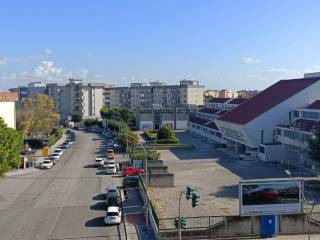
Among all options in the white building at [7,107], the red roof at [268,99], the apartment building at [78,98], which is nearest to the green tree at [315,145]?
the red roof at [268,99]

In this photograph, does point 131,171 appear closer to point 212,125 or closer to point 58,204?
point 58,204

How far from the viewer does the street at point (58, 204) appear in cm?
3144

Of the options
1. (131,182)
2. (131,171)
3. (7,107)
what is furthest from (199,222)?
(7,107)

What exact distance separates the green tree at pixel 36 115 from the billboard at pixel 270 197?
71.0 metres

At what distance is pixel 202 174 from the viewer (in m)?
55.7

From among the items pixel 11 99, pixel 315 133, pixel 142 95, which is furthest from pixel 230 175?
pixel 142 95

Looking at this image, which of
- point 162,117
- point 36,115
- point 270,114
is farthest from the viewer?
point 162,117

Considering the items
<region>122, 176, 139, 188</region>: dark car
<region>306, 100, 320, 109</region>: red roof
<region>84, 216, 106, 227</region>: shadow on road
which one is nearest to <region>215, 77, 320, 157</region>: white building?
<region>306, 100, 320, 109</region>: red roof

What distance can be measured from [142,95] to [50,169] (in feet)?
364

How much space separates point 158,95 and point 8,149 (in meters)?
119

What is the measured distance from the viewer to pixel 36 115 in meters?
99.0

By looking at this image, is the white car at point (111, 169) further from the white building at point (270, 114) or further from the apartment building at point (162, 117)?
the apartment building at point (162, 117)

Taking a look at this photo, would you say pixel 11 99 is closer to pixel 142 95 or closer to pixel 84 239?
pixel 84 239

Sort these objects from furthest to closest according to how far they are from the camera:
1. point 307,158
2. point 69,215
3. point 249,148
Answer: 1. point 249,148
2. point 307,158
3. point 69,215
